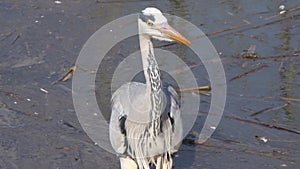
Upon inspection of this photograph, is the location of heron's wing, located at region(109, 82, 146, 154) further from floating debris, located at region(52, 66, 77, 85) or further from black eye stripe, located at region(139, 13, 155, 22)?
floating debris, located at region(52, 66, 77, 85)

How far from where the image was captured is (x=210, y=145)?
17.8ft

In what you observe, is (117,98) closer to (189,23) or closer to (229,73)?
(229,73)

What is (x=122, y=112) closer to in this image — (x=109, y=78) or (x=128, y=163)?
(x=128, y=163)

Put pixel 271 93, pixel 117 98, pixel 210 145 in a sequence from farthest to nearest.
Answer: pixel 271 93, pixel 210 145, pixel 117 98

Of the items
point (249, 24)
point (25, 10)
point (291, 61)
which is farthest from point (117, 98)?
point (25, 10)

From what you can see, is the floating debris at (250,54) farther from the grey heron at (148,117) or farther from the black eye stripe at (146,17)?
the black eye stripe at (146,17)

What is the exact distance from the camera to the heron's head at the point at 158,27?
14.6 ft

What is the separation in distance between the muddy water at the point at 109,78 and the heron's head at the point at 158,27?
1.20 meters

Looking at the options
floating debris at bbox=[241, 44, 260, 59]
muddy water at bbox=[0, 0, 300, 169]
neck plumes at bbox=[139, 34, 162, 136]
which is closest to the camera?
neck plumes at bbox=[139, 34, 162, 136]

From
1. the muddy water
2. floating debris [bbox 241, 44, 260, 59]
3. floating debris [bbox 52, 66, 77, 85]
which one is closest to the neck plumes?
the muddy water

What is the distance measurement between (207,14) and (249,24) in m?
0.51

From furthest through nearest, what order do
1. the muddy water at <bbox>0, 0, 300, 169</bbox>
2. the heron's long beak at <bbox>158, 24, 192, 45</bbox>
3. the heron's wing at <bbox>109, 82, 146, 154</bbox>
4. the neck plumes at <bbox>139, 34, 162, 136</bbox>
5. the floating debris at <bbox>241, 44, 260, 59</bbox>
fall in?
the floating debris at <bbox>241, 44, 260, 59</bbox> → the muddy water at <bbox>0, 0, 300, 169</bbox> → the heron's wing at <bbox>109, 82, 146, 154</bbox> → the neck plumes at <bbox>139, 34, 162, 136</bbox> → the heron's long beak at <bbox>158, 24, 192, 45</bbox>

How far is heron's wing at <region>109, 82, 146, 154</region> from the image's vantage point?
15.5 ft

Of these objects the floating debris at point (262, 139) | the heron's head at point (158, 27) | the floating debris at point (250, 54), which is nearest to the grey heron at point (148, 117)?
the heron's head at point (158, 27)
